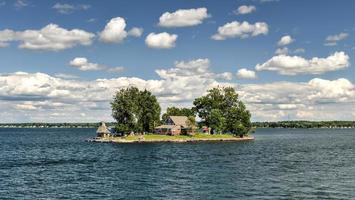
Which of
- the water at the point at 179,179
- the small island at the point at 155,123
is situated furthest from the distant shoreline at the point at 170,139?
the water at the point at 179,179

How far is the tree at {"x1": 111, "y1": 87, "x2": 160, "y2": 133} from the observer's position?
579 ft

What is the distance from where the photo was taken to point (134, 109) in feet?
577

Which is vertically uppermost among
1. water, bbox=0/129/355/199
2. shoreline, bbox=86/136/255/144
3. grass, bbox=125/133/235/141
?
grass, bbox=125/133/235/141

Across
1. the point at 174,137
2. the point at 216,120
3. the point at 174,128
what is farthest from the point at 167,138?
the point at 216,120

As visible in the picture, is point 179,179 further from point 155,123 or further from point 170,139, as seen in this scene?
point 155,123

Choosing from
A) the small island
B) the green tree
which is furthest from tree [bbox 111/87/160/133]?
the green tree

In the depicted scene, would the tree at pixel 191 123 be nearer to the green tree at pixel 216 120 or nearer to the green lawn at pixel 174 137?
the green lawn at pixel 174 137

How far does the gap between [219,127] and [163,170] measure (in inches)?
4295

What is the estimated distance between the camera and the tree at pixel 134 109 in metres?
176

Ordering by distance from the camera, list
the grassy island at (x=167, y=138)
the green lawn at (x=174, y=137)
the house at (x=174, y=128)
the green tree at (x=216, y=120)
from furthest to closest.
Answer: the house at (x=174, y=128) → the green tree at (x=216, y=120) → the green lawn at (x=174, y=137) → the grassy island at (x=167, y=138)

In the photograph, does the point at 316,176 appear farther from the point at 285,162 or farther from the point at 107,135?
the point at 107,135

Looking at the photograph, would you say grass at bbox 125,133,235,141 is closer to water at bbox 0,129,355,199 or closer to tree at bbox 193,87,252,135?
tree at bbox 193,87,252,135

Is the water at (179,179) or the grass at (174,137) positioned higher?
the grass at (174,137)

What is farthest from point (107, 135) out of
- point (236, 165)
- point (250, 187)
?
point (250, 187)
